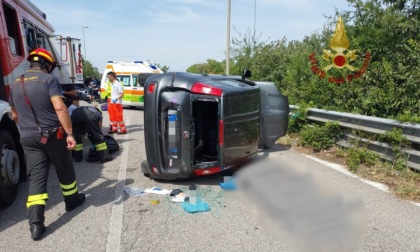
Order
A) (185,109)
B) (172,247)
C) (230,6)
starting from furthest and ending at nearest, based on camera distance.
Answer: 1. (230,6)
2. (185,109)
3. (172,247)

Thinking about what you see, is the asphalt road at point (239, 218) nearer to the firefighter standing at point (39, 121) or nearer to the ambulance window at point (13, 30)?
the firefighter standing at point (39, 121)

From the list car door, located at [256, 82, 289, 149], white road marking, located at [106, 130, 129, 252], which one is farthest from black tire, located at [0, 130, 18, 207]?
car door, located at [256, 82, 289, 149]

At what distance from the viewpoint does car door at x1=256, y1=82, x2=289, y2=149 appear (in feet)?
18.7

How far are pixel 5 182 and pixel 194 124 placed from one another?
237cm

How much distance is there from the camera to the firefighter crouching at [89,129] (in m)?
5.55

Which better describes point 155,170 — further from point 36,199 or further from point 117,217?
point 36,199

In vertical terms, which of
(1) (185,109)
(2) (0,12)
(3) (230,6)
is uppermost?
(3) (230,6)

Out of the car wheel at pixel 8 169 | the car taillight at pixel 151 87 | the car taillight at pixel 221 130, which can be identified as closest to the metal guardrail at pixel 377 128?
the car taillight at pixel 221 130

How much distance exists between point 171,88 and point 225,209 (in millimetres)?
1611

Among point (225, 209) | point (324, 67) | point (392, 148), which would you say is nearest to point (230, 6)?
point (324, 67)

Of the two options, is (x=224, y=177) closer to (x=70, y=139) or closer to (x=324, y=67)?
(x=70, y=139)

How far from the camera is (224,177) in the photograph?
4.54 metres

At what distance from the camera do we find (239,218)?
3.37 m

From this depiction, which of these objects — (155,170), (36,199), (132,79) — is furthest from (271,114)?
(132,79)
